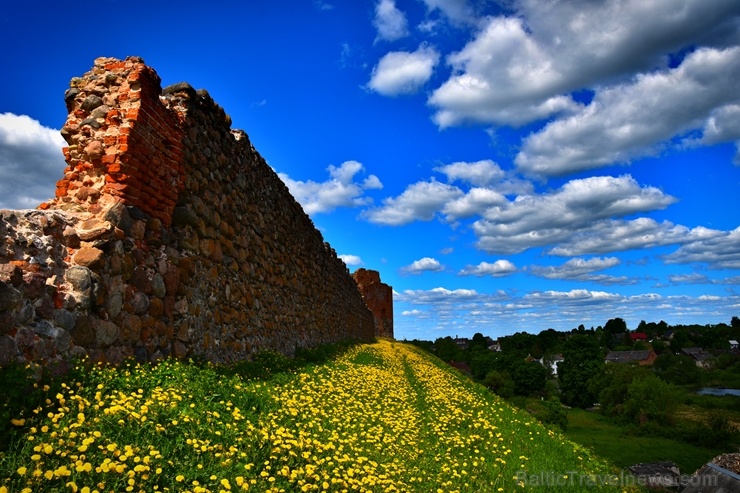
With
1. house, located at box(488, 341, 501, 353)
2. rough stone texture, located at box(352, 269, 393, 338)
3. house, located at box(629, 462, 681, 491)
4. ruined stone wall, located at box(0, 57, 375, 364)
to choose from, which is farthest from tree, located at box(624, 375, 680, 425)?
house, located at box(488, 341, 501, 353)

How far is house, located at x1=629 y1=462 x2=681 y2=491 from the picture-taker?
30.3 metres

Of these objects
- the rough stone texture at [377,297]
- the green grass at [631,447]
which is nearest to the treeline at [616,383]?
the green grass at [631,447]

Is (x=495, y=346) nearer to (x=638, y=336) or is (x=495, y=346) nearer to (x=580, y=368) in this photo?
(x=638, y=336)

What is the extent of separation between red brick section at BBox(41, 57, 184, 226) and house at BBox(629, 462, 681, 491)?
109ft

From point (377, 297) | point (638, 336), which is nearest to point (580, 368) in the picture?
point (377, 297)

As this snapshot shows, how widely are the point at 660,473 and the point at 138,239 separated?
129 ft

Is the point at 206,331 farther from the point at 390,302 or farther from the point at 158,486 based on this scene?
the point at 390,302

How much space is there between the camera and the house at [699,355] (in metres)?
113

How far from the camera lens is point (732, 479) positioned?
4.89m

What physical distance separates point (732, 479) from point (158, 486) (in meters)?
5.59

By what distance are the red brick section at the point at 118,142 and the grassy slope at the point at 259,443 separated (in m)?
2.25

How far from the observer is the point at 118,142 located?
588 cm

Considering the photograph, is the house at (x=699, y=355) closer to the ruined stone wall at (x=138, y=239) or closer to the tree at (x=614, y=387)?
the tree at (x=614, y=387)

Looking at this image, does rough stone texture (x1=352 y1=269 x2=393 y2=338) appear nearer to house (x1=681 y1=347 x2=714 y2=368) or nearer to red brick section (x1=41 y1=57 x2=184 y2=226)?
red brick section (x1=41 y1=57 x2=184 y2=226)
